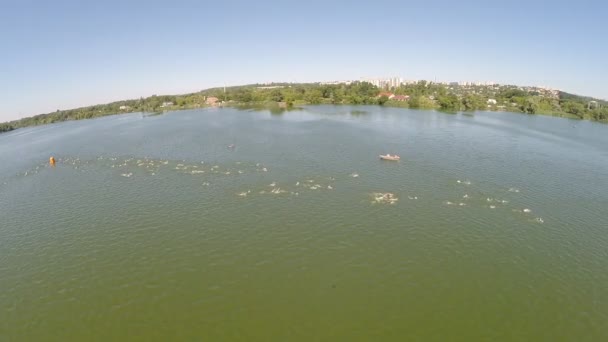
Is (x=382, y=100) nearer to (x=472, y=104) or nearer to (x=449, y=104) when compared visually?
(x=449, y=104)

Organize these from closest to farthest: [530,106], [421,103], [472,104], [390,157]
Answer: [390,157] → [530,106] → [472,104] → [421,103]

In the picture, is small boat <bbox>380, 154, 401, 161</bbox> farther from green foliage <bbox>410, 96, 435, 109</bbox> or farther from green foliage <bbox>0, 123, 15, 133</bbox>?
green foliage <bbox>0, 123, 15, 133</bbox>

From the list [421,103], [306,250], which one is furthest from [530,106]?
[306,250]

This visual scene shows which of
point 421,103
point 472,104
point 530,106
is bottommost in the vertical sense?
point 530,106

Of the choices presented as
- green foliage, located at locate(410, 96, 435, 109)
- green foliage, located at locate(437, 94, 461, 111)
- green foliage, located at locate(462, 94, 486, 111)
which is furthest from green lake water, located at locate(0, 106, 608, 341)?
green foliage, located at locate(462, 94, 486, 111)

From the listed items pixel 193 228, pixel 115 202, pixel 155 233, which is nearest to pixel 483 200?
pixel 193 228

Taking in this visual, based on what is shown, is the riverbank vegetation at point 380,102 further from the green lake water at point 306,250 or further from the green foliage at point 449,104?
the green lake water at point 306,250

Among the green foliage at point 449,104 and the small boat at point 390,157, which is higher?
the green foliage at point 449,104

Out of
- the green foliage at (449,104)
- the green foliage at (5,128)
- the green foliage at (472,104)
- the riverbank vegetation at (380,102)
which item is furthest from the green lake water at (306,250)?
the green foliage at (5,128)

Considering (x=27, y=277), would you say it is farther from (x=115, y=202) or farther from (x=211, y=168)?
(x=211, y=168)
